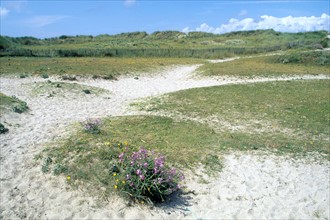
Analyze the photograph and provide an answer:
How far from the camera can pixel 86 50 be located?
6362cm

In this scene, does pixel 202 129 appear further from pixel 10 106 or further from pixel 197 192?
pixel 10 106

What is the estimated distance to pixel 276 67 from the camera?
125ft

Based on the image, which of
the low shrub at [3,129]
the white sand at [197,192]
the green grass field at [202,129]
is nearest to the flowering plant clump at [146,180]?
the white sand at [197,192]

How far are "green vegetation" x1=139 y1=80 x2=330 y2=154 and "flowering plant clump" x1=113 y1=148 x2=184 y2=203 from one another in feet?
13.4

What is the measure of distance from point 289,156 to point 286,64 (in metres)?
33.2

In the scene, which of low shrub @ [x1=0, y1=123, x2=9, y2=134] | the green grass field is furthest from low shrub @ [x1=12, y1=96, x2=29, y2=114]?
low shrub @ [x1=0, y1=123, x2=9, y2=134]

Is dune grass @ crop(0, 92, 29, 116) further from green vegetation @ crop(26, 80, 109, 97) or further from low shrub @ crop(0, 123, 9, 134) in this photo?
green vegetation @ crop(26, 80, 109, 97)

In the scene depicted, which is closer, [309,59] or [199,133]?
[199,133]

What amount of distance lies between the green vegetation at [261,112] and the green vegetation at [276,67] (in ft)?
23.0

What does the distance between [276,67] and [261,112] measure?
73.7ft

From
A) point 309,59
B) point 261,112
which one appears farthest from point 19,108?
point 309,59

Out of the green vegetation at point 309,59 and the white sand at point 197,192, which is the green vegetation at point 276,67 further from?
the white sand at point 197,192

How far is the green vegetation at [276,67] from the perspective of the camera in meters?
33.1

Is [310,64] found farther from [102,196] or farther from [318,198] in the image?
[102,196]
